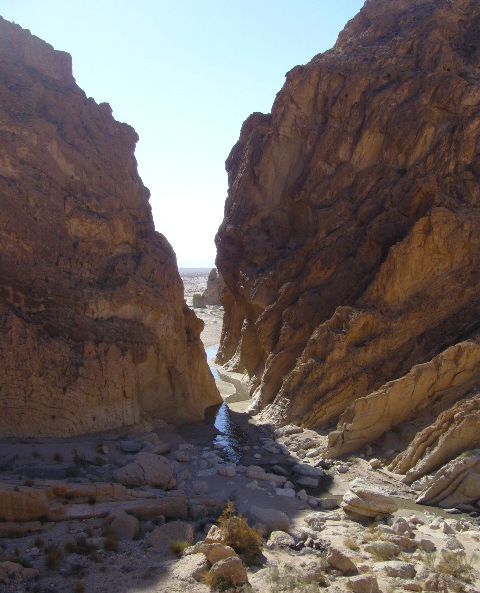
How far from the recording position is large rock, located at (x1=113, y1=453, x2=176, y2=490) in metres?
14.6

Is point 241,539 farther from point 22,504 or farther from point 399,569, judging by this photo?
point 22,504

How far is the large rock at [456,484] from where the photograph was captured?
1486 cm

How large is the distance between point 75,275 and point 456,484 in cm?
1369

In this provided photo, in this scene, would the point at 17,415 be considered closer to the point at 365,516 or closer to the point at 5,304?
the point at 5,304

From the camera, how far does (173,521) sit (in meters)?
12.4

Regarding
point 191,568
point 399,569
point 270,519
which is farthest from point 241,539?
point 399,569

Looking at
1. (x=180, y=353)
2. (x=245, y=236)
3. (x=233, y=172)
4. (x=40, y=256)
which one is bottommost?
(x=180, y=353)

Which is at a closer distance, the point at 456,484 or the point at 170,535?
the point at 170,535

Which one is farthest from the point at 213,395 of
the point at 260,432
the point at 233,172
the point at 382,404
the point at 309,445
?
the point at 233,172

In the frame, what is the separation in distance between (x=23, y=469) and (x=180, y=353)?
970 centimetres

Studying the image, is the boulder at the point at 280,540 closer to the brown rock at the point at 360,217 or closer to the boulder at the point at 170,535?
the boulder at the point at 170,535

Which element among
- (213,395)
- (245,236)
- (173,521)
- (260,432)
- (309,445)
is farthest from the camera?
(245,236)

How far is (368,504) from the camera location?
14.0 meters

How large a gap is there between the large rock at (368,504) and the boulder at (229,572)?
5.35 meters
